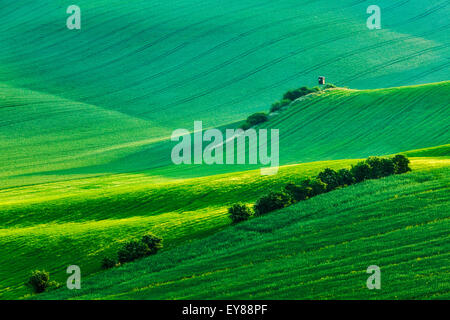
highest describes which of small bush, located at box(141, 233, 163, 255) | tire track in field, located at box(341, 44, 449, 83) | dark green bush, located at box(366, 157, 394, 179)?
tire track in field, located at box(341, 44, 449, 83)

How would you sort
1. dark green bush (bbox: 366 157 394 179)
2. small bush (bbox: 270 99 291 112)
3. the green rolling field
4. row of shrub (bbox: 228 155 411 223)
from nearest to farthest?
the green rolling field → row of shrub (bbox: 228 155 411 223) → dark green bush (bbox: 366 157 394 179) → small bush (bbox: 270 99 291 112)

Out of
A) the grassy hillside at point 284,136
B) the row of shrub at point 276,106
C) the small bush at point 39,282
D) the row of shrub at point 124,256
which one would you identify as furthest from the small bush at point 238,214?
the row of shrub at point 276,106

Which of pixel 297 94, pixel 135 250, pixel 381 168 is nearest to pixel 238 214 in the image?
pixel 135 250

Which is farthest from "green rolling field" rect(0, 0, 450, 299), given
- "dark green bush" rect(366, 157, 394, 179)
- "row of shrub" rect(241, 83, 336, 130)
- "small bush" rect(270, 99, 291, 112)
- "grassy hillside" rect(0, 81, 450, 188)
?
"small bush" rect(270, 99, 291, 112)

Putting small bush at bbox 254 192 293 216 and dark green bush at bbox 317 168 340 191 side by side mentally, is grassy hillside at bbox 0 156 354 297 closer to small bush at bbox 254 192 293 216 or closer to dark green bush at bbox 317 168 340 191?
small bush at bbox 254 192 293 216

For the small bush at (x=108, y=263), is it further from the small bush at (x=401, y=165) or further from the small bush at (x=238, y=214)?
the small bush at (x=401, y=165)

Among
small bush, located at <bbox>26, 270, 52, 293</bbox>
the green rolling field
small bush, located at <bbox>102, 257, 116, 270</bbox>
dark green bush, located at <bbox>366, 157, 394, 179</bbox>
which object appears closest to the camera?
the green rolling field

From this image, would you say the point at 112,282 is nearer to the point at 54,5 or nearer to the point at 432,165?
the point at 432,165
